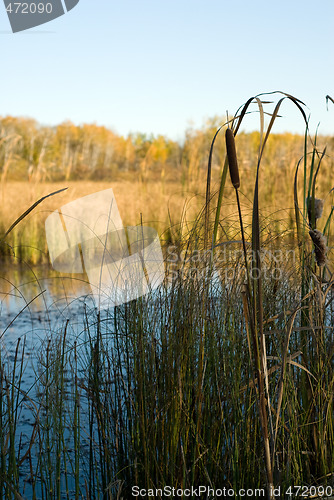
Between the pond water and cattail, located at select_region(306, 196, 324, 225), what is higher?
cattail, located at select_region(306, 196, 324, 225)

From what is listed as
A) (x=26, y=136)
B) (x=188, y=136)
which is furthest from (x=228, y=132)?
(x=26, y=136)

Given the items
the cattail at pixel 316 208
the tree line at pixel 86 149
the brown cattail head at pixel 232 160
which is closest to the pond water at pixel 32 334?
the brown cattail head at pixel 232 160

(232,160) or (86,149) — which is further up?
(86,149)

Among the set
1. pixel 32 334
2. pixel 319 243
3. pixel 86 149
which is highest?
pixel 86 149

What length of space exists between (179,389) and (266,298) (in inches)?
19.1

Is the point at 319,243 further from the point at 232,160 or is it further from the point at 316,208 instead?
the point at 232,160

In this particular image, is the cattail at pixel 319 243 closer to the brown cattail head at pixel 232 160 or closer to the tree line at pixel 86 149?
the brown cattail head at pixel 232 160

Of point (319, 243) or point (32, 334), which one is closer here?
point (319, 243)

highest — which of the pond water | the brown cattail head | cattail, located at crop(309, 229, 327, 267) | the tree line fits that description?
the tree line

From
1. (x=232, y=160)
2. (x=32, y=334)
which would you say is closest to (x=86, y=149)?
(x=32, y=334)

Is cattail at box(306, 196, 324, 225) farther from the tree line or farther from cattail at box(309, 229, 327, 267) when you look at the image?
the tree line

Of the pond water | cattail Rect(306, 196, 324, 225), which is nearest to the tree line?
the pond water

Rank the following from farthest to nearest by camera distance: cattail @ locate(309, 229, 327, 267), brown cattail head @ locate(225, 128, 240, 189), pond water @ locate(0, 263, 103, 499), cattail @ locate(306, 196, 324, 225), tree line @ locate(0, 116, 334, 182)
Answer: tree line @ locate(0, 116, 334, 182) → pond water @ locate(0, 263, 103, 499) → cattail @ locate(306, 196, 324, 225) → cattail @ locate(309, 229, 327, 267) → brown cattail head @ locate(225, 128, 240, 189)

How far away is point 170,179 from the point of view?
16578 mm
